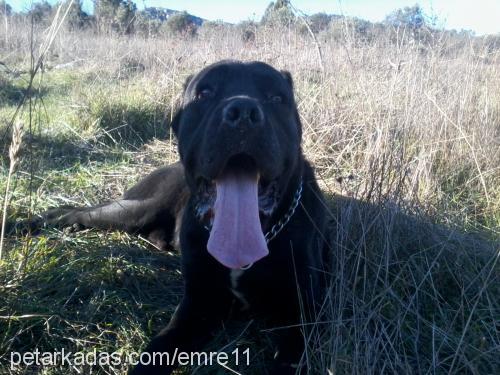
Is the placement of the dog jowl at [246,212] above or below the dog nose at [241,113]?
below

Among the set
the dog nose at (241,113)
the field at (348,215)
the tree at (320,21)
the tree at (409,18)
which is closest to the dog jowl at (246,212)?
the dog nose at (241,113)

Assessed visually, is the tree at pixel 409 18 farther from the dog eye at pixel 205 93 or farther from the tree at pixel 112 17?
the tree at pixel 112 17

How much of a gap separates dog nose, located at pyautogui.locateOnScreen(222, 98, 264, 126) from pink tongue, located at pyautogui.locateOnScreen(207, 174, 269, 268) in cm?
30

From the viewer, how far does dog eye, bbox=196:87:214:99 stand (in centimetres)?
267

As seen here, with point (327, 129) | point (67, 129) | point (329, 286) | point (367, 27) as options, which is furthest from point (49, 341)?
point (367, 27)

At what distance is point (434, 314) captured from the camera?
2.58 meters

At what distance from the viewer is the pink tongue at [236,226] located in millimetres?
2250

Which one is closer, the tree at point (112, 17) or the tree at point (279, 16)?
the tree at point (279, 16)

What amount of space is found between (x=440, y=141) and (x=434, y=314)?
6.15 ft

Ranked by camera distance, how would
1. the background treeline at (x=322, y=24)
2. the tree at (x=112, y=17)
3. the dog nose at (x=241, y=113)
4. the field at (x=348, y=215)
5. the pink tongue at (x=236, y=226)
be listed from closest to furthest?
the dog nose at (x=241, y=113) < the pink tongue at (x=236, y=226) < the field at (x=348, y=215) < the background treeline at (x=322, y=24) < the tree at (x=112, y=17)

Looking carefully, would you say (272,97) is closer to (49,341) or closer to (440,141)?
(49,341)

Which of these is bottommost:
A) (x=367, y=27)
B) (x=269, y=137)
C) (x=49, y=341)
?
(x=49, y=341)

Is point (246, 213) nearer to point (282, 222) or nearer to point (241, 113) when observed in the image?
point (282, 222)

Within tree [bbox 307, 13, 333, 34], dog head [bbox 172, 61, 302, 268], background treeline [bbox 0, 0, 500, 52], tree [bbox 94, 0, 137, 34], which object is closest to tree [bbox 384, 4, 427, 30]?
background treeline [bbox 0, 0, 500, 52]
